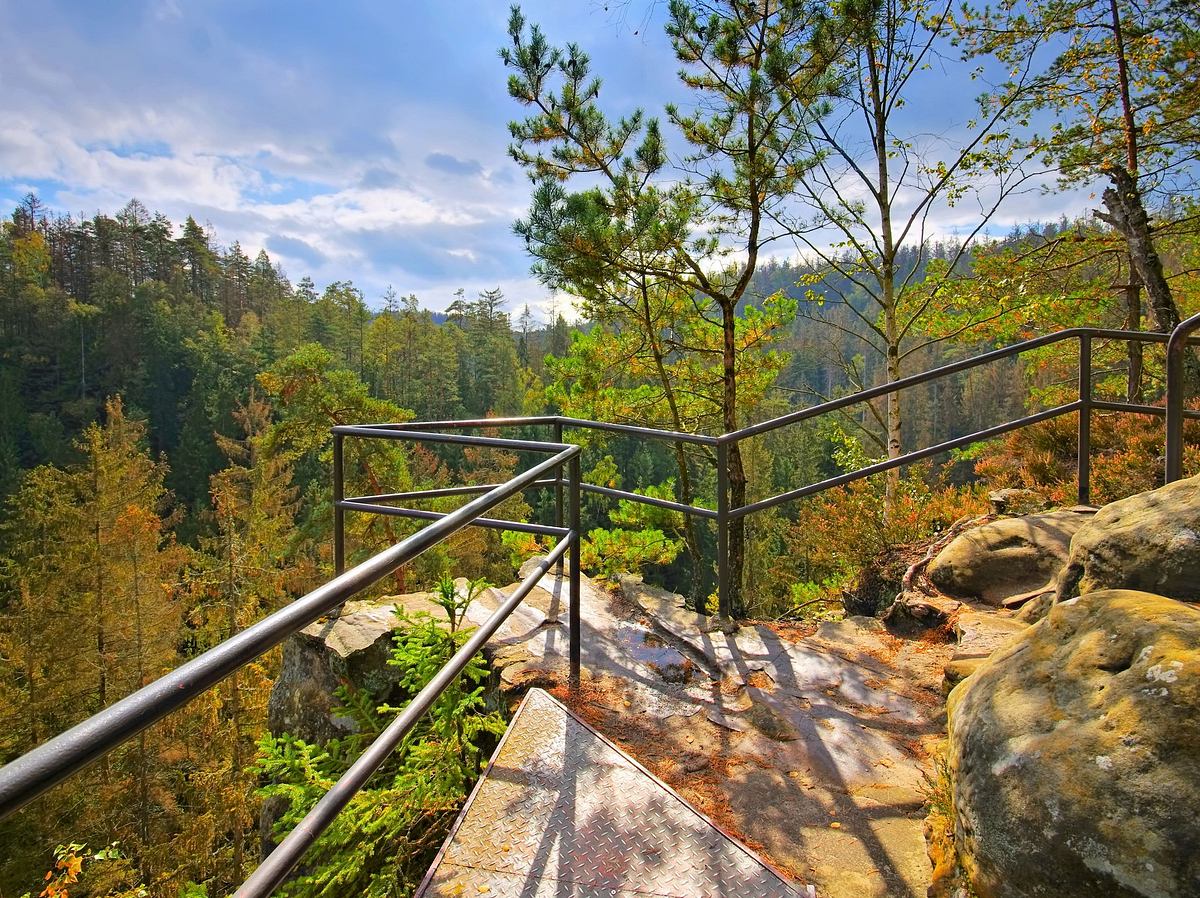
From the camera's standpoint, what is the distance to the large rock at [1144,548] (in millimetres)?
2260

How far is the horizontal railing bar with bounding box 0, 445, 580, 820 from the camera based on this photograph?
0.64 metres

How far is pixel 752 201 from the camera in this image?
8547 mm

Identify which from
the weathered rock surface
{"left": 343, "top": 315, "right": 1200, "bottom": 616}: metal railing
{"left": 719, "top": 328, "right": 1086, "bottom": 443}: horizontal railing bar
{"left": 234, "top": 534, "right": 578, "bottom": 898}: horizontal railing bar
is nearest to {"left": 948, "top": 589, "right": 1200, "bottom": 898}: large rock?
the weathered rock surface

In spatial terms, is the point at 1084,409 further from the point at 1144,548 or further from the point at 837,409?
the point at 1144,548

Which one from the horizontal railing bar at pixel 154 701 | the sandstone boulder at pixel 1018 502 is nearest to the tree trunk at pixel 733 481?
the sandstone boulder at pixel 1018 502

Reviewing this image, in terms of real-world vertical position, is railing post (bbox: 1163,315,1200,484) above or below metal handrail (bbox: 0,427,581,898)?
above

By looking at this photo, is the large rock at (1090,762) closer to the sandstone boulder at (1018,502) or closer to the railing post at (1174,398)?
the railing post at (1174,398)

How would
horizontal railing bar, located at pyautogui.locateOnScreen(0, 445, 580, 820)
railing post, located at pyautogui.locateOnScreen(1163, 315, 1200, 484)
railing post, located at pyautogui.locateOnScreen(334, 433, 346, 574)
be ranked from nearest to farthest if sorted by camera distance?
horizontal railing bar, located at pyautogui.locateOnScreen(0, 445, 580, 820) → railing post, located at pyautogui.locateOnScreen(1163, 315, 1200, 484) → railing post, located at pyautogui.locateOnScreen(334, 433, 346, 574)

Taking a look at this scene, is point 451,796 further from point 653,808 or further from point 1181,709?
point 1181,709

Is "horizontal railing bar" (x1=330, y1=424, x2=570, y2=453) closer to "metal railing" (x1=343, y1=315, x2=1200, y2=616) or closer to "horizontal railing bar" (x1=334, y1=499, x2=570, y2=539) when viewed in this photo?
"metal railing" (x1=343, y1=315, x2=1200, y2=616)

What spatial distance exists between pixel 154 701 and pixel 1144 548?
2.96 meters

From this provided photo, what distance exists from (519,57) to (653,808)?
8.98 meters

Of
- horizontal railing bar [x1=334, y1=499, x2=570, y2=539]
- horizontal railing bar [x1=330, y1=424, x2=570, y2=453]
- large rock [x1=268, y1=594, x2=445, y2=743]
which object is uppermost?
horizontal railing bar [x1=330, y1=424, x2=570, y2=453]

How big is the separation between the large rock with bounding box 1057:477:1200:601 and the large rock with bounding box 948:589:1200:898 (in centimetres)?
70
